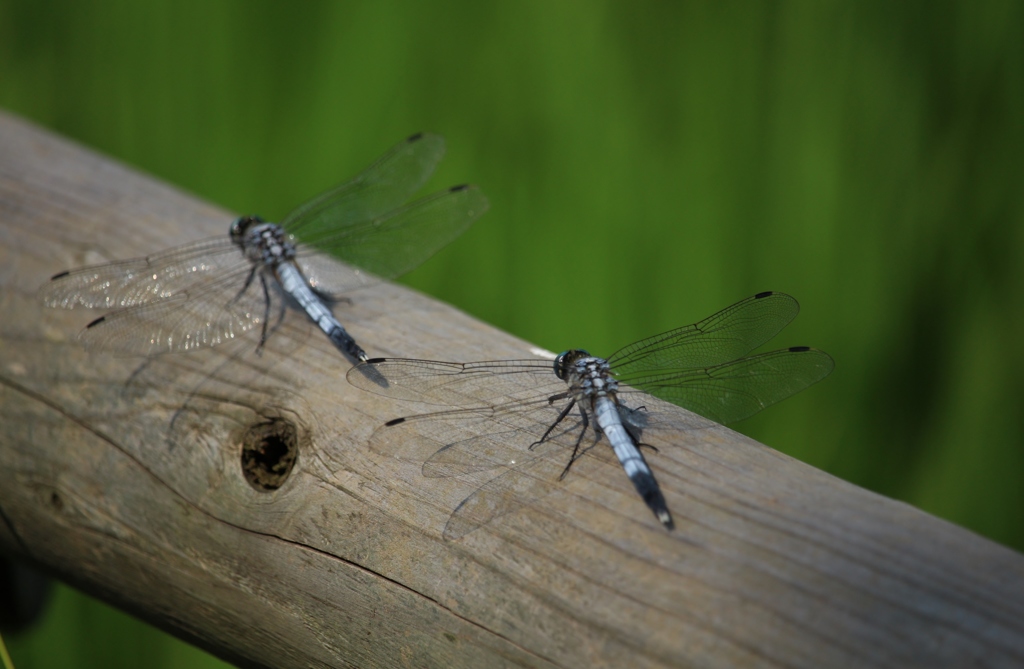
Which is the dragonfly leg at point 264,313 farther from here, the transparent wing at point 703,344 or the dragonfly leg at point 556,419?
the transparent wing at point 703,344

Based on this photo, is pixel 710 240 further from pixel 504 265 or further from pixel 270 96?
pixel 270 96

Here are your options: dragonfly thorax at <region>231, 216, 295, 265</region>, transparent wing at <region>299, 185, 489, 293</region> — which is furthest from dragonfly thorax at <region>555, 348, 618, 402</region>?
dragonfly thorax at <region>231, 216, 295, 265</region>

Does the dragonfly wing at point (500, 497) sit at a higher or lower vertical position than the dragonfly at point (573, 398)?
lower

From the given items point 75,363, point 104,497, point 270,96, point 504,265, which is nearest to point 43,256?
point 75,363

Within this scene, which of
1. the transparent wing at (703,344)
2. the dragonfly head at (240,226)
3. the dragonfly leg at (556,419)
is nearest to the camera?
the dragonfly leg at (556,419)

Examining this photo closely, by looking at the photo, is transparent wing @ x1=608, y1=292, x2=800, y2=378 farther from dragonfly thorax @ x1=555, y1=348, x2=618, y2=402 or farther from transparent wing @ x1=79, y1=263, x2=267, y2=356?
transparent wing @ x1=79, y1=263, x2=267, y2=356

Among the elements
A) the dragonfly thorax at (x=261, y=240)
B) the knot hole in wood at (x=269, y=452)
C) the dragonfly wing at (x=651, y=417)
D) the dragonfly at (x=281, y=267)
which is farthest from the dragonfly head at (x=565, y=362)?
the dragonfly thorax at (x=261, y=240)

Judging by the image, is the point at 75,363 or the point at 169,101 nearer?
the point at 75,363
